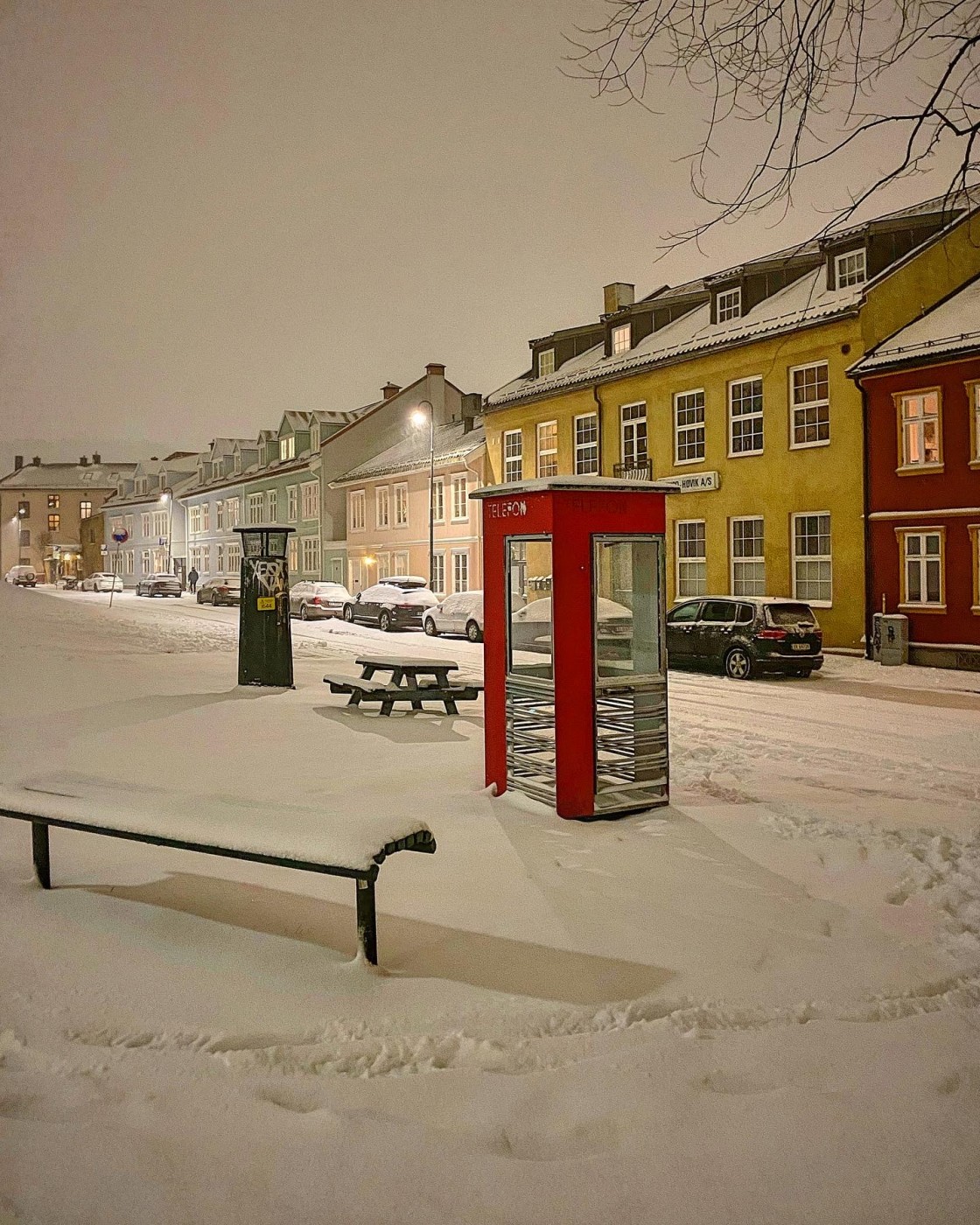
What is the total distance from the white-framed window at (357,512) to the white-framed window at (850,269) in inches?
1101

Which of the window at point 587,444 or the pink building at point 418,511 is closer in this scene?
the window at point 587,444

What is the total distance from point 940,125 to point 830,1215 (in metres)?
5.78

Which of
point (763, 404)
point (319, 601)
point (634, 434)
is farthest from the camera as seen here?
point (319, 601)

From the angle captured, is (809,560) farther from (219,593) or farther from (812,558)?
(219,593)

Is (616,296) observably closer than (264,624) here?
No

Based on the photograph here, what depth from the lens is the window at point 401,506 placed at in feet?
147

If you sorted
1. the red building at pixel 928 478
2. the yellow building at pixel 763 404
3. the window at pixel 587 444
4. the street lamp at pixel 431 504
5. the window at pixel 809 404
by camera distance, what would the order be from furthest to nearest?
the street lamp at pixel 431 504, the window at pixel 587 444, the window at pixel 809 404, the yellow building at pixel 763 404, the red building at pixel 928 478

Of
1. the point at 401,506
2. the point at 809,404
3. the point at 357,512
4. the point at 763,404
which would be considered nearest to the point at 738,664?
the point at 809,404

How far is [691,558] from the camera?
93.0ft

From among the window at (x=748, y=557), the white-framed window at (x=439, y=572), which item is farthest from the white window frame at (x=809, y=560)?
the white-framed window at (x=439, y=572)

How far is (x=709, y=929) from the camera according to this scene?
17.4 feet

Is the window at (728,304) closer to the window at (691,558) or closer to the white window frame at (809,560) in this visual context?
the window at (691,558)

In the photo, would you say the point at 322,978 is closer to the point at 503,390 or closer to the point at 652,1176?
the point at 652,1176

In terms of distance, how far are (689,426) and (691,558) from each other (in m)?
3.58
